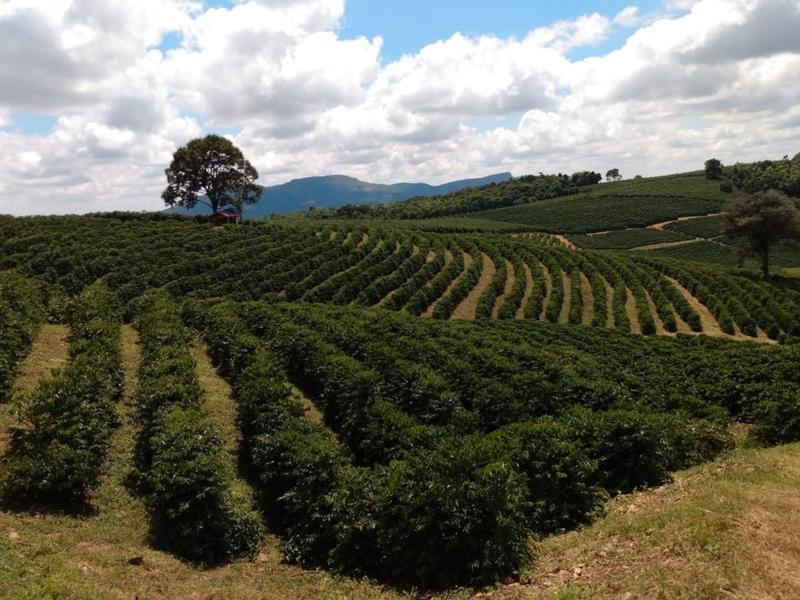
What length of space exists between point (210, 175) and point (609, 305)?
55.2 meters

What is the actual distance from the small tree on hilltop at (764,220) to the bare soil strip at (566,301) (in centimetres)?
2721

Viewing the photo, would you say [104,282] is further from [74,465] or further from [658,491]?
[658,491]

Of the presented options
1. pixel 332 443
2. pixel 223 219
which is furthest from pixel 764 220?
pixel 332 443

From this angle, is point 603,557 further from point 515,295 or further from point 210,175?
point 210,175

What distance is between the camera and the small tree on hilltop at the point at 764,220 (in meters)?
68.1

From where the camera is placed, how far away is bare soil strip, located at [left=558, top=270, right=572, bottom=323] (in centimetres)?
5162

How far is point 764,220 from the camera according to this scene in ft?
226

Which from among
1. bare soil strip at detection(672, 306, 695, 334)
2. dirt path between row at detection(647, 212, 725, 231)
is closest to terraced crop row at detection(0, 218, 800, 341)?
bare soil strip at detection(672, 306, 695, 334)

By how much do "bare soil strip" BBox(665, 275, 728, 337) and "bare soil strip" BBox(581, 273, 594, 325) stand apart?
32.9 ft

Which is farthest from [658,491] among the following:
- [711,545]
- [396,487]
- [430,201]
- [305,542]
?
[430,201]

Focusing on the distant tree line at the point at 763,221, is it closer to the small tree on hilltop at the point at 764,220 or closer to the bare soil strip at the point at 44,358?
the small tree on hilltop at the point at 764,220

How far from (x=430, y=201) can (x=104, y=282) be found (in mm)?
154937

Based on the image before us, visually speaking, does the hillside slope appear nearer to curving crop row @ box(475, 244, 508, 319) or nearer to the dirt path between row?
curving crop row @ box(475, 244, 508, 319)

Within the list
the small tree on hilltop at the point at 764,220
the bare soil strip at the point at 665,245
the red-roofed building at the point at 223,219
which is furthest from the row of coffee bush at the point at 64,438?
the bare soil strip at the point at 665,245
